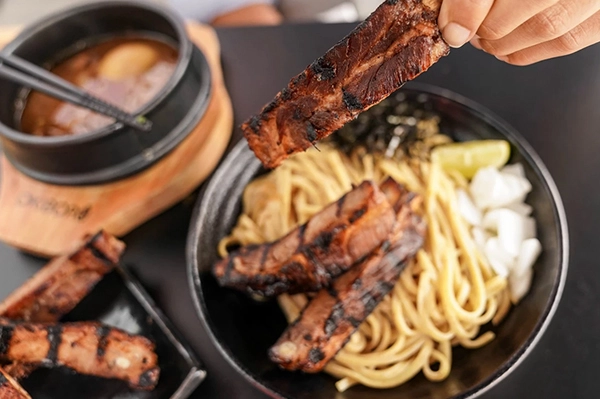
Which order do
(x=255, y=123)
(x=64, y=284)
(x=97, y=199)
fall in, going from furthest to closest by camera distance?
(x=97, y=199) < (x=64, y=284) < (x=255, y=123)

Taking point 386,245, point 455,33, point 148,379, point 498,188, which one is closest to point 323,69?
point 455,33

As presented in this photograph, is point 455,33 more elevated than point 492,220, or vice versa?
point 455,33

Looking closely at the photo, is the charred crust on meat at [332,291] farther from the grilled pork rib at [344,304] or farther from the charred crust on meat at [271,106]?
the charred crust on meat at [271,106]

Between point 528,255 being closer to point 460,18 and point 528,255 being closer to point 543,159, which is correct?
point 543,159

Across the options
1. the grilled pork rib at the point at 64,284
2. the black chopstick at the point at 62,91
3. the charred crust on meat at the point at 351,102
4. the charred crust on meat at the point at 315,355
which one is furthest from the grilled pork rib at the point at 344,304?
the black chopstick at the point at 62,91

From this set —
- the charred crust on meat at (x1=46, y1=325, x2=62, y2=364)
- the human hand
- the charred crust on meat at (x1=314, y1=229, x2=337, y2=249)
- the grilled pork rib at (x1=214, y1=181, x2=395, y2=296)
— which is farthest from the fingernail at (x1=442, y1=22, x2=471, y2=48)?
the charred crust on meat at (x1=46, y1=325, x2=62, y2=364)

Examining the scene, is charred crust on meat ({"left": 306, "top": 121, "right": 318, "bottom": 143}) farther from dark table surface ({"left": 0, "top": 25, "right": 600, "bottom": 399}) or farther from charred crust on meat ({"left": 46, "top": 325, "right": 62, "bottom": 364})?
charred crust on meat ({"left": 46, "top": 325, "right": 62, "bottom": 364})

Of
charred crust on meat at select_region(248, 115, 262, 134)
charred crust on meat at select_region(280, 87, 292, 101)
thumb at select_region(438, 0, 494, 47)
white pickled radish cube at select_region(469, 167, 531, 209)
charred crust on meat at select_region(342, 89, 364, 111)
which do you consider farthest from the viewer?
white pickled radish cube at select_region(469, 167, 531, 209)
